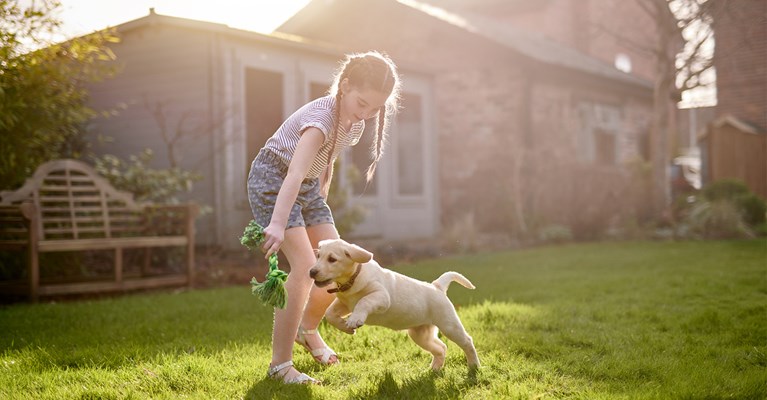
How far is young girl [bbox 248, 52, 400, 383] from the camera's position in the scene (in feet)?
11.0

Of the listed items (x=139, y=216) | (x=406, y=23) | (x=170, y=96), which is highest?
(x=406, y=23)

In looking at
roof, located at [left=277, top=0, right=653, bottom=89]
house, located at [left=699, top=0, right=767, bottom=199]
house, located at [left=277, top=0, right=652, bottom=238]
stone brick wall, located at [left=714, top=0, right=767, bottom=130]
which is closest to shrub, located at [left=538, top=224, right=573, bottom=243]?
house, located at [left=277, top=0, right=652, bottom=238]

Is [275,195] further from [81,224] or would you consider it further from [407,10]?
[407,10]

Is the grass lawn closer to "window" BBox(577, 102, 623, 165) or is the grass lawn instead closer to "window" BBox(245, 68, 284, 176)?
"window" BBox(245, 68, 284, 176)

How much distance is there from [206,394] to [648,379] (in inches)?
79.5

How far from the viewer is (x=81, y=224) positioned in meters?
7.67

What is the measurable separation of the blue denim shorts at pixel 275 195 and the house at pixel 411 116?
657cm

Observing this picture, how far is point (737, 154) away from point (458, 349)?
1632 cm

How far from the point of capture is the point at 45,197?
23.3ft

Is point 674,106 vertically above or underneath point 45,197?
above

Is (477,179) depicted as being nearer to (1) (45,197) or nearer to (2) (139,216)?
(2) (139,216)

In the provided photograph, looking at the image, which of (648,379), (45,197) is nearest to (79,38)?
(45,197)

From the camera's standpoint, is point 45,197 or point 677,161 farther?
point 677,161

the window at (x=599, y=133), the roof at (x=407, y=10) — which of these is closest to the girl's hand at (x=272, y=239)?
the roof at (x=407, y=10)
